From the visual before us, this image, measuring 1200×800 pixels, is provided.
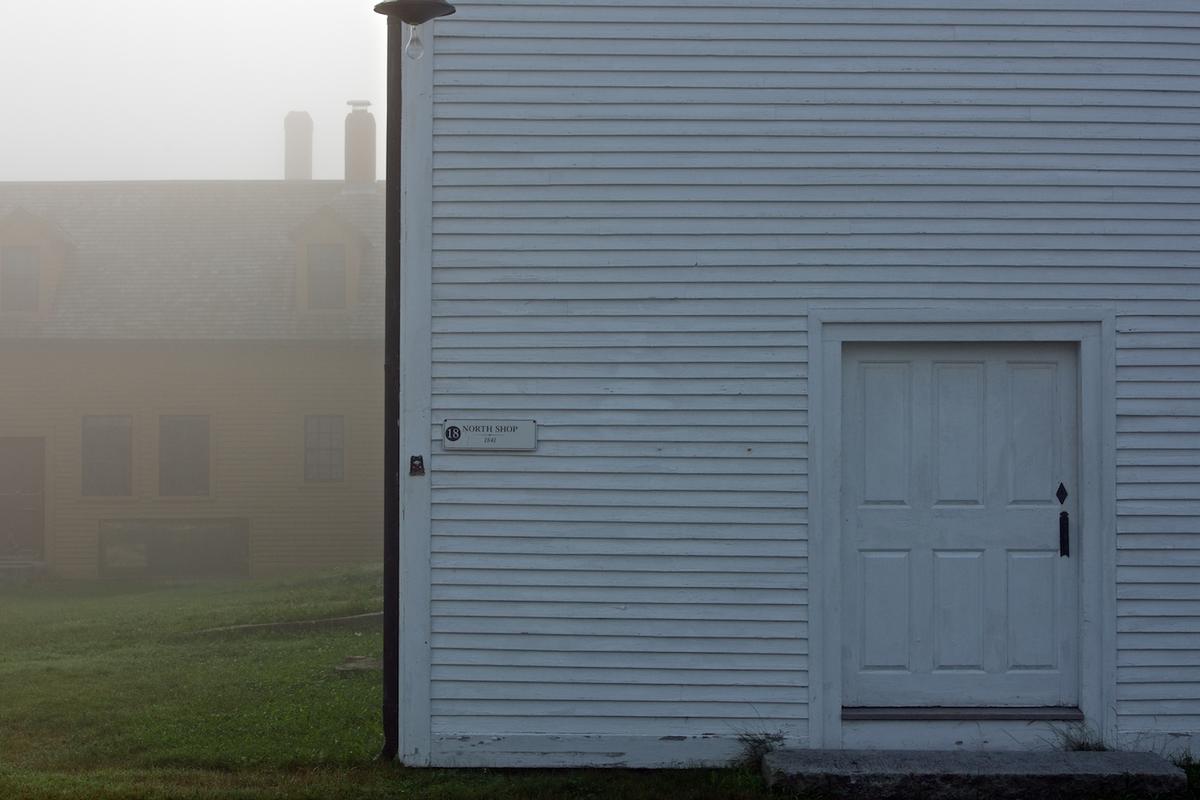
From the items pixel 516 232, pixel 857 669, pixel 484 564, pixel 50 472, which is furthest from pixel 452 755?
pixel 50 472

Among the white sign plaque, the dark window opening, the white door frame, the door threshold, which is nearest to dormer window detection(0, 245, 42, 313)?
the dark window opening

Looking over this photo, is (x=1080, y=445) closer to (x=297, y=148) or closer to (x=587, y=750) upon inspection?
(x=587, y=750)

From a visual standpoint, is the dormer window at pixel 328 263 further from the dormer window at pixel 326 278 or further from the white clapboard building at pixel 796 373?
the white clapboard building at pixel 796 373

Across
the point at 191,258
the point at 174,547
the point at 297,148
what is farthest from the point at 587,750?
the point at 297,148

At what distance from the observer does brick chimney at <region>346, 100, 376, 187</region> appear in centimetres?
2933

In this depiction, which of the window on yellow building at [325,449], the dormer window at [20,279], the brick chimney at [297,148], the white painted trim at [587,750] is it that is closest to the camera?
the white painted trim at [587,750]

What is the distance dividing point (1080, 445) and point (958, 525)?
753 millimetres

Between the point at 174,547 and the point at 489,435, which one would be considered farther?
the point at 174,547

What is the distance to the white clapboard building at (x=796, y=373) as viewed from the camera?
6707 mm

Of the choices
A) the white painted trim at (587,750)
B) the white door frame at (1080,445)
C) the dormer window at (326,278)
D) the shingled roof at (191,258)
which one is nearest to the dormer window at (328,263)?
the dormer window at (326,278)

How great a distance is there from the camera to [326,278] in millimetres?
26281

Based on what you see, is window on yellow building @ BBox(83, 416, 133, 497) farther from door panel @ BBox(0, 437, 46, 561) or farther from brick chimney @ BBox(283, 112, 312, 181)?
brick chimney @ BBox(283, 112, 312, 181)

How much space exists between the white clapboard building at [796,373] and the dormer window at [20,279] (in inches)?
860

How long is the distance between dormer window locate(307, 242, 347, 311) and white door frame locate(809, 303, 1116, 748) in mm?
20445
